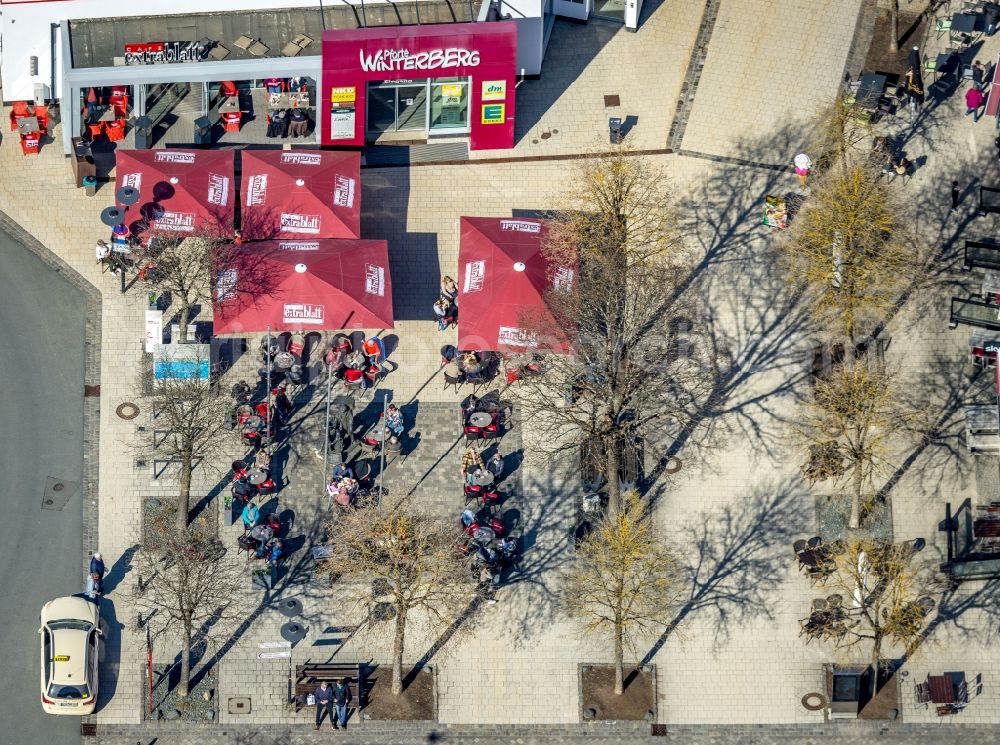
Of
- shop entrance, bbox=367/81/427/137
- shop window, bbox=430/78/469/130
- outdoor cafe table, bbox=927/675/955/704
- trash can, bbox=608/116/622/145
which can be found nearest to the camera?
outdoor cafe table, bbox=927/675/955/704

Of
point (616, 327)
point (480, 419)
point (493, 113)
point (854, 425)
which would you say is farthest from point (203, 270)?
point (854, 425)

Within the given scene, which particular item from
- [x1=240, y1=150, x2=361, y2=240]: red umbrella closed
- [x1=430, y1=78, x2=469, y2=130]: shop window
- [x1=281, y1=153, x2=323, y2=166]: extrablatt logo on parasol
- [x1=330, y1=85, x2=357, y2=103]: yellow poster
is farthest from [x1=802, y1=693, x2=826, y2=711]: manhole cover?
[x1=330, y1=85, x2=357, y2=103]: yellow poster

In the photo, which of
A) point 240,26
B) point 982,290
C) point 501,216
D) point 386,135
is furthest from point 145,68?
point 982,290

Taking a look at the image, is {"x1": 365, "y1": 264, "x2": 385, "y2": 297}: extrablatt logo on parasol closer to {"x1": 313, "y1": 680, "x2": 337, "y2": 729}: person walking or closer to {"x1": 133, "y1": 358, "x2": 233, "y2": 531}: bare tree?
{"x1": 133, "y1": 358, "x2": 233, "y2": 531}: bare tree

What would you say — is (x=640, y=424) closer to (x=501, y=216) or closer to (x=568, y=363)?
(x=568, y=363)

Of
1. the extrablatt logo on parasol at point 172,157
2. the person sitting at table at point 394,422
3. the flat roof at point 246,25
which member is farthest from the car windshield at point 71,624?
the flat roof at point 246,25

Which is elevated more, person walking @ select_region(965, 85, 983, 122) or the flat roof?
the flat roof
